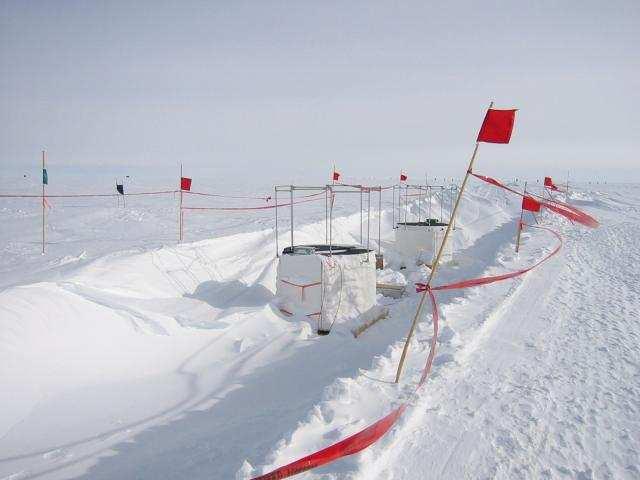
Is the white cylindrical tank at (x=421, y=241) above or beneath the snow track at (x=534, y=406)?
above

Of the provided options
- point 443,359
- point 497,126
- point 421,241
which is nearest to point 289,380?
point 443,359

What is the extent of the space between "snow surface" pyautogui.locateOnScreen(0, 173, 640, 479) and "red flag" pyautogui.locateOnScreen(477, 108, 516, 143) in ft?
7.95

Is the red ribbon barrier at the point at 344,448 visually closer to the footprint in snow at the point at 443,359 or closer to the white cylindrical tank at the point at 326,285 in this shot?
the footprint in snow at the point at 443,359

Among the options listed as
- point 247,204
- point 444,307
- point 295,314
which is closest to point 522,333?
point 444,307

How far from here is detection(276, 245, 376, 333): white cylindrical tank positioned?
8.10m

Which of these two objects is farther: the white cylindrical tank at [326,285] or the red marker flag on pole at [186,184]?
the red marker flag on pole at [186,184]

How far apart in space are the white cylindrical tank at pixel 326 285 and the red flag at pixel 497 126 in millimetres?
4027

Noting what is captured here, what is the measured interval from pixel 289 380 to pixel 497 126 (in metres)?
3.64

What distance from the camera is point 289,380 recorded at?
18.5ft

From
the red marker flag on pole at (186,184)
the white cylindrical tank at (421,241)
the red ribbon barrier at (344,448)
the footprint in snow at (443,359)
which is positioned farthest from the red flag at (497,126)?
the red marker flag on pole at (186,184)

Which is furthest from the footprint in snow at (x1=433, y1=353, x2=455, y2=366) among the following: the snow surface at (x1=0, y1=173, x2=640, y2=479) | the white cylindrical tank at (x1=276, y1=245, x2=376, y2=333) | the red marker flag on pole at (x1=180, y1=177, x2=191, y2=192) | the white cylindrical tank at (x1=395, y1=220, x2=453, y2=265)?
the red marker flag on pole at (x1=180, y1=177, x2=191, y2=192)

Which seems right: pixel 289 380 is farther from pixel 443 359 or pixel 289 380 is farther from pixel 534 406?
pixel 534 406

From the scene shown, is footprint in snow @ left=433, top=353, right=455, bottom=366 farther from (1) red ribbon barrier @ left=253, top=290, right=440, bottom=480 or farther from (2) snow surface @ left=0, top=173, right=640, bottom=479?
(1) red ribbon barrier @ left=253, top=290, right=440, bottom=480

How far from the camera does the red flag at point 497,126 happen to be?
4.52 m
